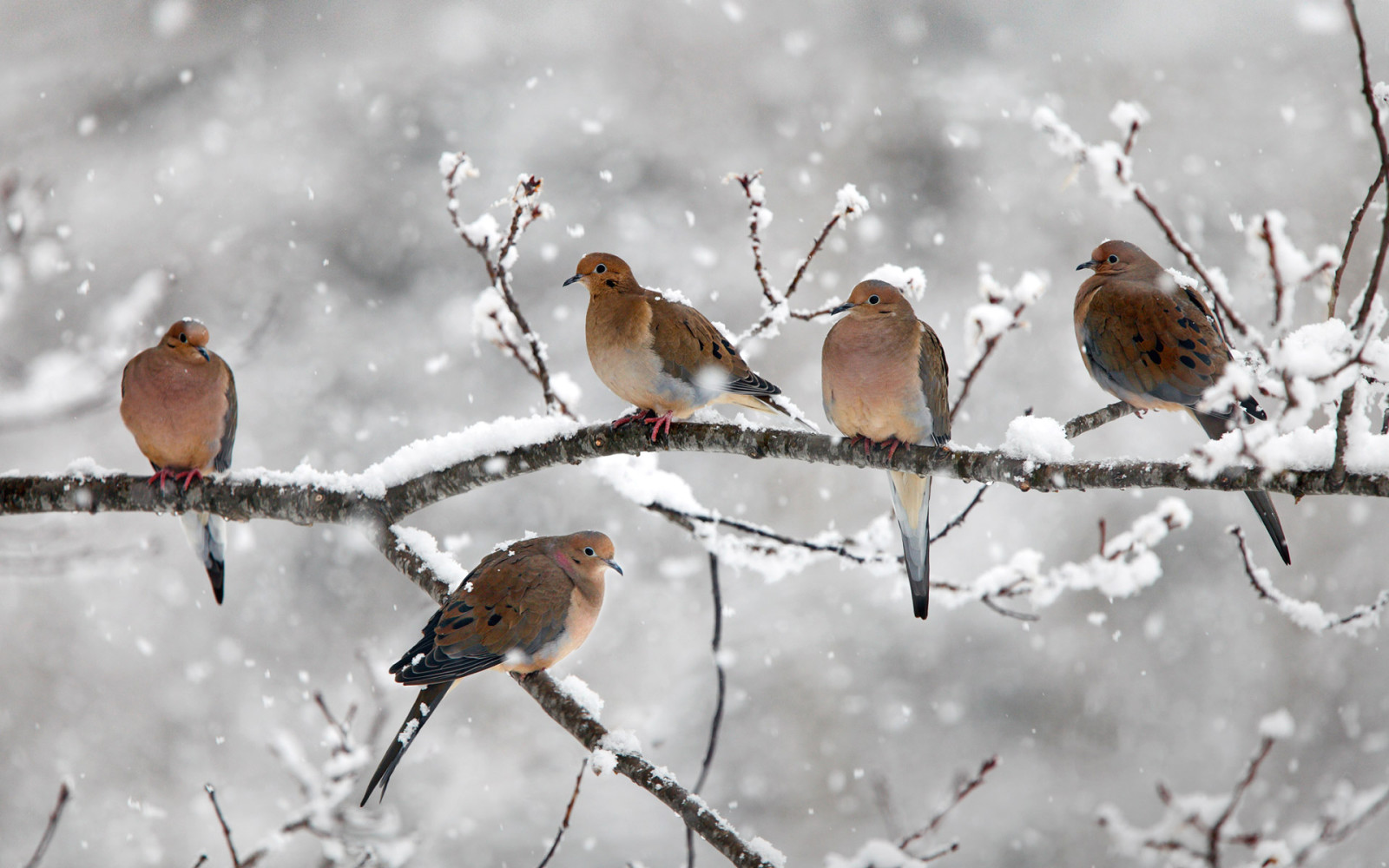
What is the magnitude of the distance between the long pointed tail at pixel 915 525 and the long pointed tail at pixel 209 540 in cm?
238

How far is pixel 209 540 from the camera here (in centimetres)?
347

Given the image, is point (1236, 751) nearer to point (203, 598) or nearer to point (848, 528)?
point (848, 528)

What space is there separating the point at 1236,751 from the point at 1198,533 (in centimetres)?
264

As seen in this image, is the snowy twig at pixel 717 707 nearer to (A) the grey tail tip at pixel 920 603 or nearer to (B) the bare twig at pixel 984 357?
(A) the grey tail tip at pixel 920 603

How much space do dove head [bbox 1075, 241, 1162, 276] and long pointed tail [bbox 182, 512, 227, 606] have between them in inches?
125

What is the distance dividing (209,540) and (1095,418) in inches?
121

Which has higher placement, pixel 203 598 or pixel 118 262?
pixel 118 262

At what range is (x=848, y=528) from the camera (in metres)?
8.58

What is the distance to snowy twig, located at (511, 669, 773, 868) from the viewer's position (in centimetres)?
200

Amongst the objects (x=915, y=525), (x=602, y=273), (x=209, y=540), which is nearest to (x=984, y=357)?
(x=915, y=525)

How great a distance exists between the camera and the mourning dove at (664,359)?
3.06 m

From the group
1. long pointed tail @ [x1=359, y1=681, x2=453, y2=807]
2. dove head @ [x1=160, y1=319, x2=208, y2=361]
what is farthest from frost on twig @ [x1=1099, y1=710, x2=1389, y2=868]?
dove head @ [x1=160, y1=319, x2=208, y2=361]

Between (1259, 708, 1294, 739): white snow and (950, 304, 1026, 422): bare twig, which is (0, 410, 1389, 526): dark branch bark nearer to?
(950, 304, 1026, 422): bare twig

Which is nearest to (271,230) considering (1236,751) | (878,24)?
(878,24)
